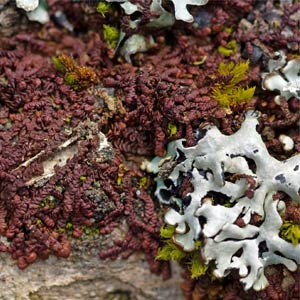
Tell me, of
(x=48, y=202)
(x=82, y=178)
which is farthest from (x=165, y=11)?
(x=48, y=202)

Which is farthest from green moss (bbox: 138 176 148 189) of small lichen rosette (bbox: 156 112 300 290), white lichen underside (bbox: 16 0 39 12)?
white lichen underside (bbox: 16 0 39 12)

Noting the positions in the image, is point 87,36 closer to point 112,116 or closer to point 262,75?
point 112,116

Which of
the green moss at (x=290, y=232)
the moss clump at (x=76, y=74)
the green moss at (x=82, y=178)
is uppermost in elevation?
the moss clump at (x=76, y=74)

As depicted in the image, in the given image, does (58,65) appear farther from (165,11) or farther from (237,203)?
(237,203)

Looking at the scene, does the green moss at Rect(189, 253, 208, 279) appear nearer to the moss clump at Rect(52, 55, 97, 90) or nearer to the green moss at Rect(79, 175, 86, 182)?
the green moss at Rect(79, 175, 86, 182)

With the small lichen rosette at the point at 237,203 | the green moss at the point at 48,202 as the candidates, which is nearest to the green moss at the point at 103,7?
the small lichen rosette at the point at 237,203

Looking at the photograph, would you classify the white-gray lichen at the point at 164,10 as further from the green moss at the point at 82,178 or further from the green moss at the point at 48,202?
the green moss at the point at 48,202
